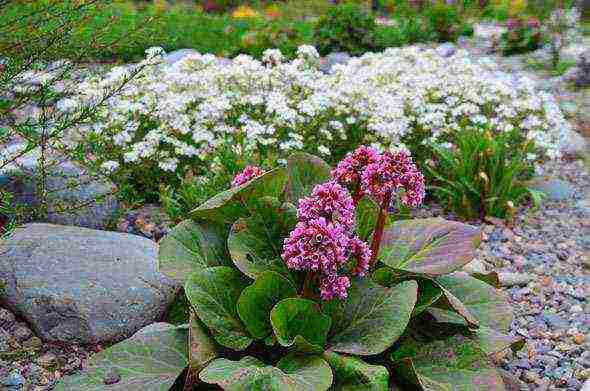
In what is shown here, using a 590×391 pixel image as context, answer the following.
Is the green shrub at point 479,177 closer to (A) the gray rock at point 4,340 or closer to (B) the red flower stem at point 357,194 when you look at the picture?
(B) the red flower stem at point 357,194

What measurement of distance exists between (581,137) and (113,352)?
201 inches

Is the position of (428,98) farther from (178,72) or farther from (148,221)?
(148,221)

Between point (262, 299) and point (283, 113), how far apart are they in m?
1.96

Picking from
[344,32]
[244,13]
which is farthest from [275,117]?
[244,13]

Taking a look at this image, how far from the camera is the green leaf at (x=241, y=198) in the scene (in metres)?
2.94

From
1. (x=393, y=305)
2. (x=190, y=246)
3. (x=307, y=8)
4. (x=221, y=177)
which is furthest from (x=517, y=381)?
(x=307, y=8)

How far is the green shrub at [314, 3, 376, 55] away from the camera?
8703 mm

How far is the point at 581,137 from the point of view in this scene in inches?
269

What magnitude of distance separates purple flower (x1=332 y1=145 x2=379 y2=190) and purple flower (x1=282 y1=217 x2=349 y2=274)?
0.36 meters

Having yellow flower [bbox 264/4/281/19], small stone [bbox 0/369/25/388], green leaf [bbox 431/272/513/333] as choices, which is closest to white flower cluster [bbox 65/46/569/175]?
small stone [bbox 0/369/25/388]

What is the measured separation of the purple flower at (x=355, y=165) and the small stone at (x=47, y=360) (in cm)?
132

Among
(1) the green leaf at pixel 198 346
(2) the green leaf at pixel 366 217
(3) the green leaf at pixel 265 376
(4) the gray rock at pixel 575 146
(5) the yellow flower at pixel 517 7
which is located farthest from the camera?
(5) the yellow flower at pixel 517 7

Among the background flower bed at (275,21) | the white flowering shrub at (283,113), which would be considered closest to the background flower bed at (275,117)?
the white flowering shrub at (283,113)

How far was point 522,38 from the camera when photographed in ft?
32.2
